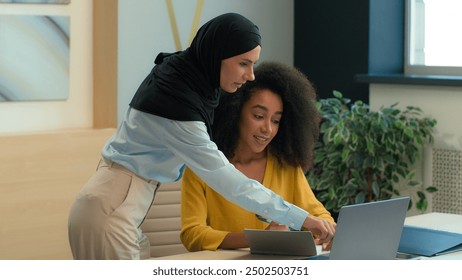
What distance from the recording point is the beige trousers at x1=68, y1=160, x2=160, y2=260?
2703mm

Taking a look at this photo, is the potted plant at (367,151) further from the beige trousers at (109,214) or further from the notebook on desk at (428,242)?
the beige trousers at (109,214)

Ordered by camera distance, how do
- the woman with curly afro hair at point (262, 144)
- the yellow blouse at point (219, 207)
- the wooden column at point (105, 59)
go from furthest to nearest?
the wooden column at point (105, 59)
the woman with curly afro hair at point (262, 144)
the yellow blouse at point (219, 207)

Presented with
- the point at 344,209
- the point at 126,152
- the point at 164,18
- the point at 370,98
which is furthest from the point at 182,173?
the point at 370,98

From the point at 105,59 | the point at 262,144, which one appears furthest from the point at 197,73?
the point at 105,59

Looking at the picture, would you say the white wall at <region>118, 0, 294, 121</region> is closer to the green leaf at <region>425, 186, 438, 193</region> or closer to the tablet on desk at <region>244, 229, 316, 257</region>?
the green leaf at <region>425, 186, 438, 193</region>

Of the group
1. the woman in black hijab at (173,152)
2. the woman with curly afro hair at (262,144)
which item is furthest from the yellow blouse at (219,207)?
the woman in black hijab at (173,152)

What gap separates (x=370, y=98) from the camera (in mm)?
5305

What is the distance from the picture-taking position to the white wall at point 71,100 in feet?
14.4

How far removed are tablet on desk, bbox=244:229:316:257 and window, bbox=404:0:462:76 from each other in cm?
284

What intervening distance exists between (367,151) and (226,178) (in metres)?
2.35

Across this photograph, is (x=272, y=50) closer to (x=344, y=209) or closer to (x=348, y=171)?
(x=348, y=171)

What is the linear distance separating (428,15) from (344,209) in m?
3.34

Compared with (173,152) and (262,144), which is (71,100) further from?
(173,152)

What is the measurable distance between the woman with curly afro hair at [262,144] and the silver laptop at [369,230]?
1.86 feet
